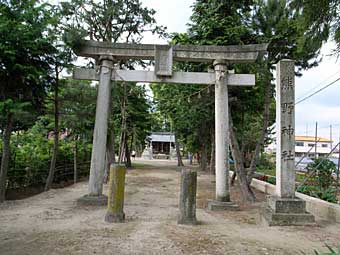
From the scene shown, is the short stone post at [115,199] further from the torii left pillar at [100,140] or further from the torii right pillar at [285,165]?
the torii right pillar at [285,165]

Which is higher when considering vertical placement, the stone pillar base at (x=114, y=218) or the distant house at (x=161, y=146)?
the distant house at (x=161, y=146)

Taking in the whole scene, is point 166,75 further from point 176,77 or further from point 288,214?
point 288,214

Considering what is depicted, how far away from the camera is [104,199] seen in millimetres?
7895

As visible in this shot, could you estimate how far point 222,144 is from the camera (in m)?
7.97

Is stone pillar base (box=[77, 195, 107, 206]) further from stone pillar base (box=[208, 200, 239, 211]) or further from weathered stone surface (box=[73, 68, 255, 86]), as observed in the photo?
weathered stone surface (box=[73, 68, 255, 86])

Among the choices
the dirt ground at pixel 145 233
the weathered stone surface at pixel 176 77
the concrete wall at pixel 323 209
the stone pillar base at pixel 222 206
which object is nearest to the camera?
the dirt ground at pixel 145 233

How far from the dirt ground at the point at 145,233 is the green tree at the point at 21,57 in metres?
2.62

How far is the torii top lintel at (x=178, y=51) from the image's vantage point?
8188 millimetres

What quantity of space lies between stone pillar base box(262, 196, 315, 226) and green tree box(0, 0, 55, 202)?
6.55 meters

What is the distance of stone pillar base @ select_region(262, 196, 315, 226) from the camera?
6.04 m

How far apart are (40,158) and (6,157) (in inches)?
134

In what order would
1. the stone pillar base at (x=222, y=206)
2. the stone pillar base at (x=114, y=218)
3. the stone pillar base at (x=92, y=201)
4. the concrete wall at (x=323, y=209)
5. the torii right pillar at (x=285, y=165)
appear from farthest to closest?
1. the stone pillar base at (x=92, y=201)
2. the stone pillar base at (x=222, y=206)
3. the concrete wall at (x=323, y=209)
4. the torii right pillar at (x=285, y=165)
5. the stone pillar base at (x=114, y=218)

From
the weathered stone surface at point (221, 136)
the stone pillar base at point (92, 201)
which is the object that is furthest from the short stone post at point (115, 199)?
the weathered stone surface at point (221, 136)

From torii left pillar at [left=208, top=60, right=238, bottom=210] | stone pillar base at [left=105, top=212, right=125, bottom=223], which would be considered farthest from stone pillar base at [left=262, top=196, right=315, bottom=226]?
stone pillar base at [left=105, top=212, right=125, bottom=223]
